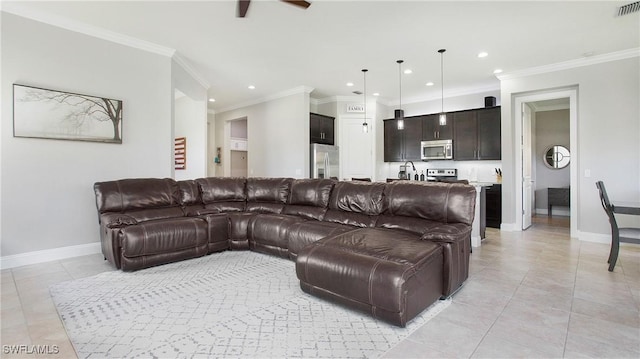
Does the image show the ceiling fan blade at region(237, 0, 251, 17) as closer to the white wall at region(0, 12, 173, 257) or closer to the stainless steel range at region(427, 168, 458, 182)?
the white wall at region(0, 12, 173, 257)

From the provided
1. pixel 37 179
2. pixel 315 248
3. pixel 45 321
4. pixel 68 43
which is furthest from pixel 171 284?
pixel 68 43

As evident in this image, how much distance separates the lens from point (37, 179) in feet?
11.7

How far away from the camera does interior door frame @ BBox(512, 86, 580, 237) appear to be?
5.08 meters

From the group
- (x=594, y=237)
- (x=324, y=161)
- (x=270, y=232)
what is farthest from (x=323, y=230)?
(x=594, y=237)

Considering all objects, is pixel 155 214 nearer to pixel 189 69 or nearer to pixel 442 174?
pixel 189 69

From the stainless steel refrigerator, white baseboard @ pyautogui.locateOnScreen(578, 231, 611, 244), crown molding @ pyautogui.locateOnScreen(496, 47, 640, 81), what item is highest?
crown molding @ pyautogui.locateOnScreen(496, 47, 640, 81)

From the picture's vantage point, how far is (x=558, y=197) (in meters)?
7.29

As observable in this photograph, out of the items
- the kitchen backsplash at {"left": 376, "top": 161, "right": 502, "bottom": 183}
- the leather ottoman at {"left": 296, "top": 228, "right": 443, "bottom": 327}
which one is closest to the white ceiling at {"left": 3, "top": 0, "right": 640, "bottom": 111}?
the kitchen backsplash at {"left": 376, "top": 161, "right": 502, "bottom": 183}

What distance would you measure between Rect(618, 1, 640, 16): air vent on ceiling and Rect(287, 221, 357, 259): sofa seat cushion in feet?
12.4

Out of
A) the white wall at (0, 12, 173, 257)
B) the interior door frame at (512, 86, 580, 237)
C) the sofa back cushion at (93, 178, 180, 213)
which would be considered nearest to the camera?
the white wall at (0, 12, 173, 257)

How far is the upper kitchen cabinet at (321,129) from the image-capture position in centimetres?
683

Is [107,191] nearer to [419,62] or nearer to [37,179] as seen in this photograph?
[37,179]

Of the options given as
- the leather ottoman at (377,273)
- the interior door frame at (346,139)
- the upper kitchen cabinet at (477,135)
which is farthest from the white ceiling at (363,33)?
the leather ottoman at (377,273)

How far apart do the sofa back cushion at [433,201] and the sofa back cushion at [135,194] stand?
2.86 m
